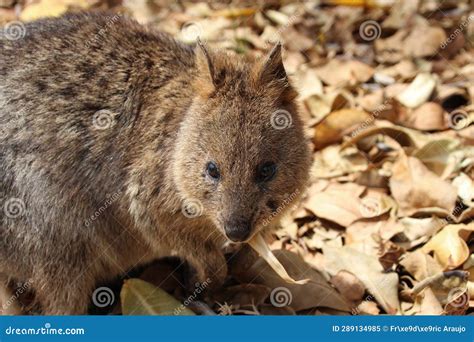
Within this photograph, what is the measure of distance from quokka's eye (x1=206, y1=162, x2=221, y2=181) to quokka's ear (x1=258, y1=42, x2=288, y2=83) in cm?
73

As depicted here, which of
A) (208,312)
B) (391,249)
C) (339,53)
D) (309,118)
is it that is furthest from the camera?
(339,53)

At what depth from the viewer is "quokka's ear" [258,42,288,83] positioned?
527 centimetres

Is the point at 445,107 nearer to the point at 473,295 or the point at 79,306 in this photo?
the point at 473,295

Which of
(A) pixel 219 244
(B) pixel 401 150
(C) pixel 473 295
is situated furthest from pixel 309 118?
(C) pixel 473 295

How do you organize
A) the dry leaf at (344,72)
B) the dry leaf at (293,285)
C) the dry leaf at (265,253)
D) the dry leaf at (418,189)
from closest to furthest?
the dry leaf at (265,253) < the dry leaf at (293,285) < the dry leaf at (418,189) < the dry leaf at (344,72)

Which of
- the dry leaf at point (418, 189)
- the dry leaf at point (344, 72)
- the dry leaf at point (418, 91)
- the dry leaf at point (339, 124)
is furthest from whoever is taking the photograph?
the dry leaf at point (344, 72)

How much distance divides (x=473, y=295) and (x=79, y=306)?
3.04m

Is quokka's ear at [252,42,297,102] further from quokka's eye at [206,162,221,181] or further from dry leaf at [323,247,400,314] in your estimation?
dry leaf at [323,247,400,314]

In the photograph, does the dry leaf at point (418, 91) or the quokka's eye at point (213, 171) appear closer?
the quokka's eye at point (213, 171)

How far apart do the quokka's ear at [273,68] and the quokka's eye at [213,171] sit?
73 centimetres

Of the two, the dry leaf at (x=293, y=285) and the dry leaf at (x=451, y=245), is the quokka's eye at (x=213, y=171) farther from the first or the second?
the dry leaf at (x=451, y=245)

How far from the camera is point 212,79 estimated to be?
5.33 meters

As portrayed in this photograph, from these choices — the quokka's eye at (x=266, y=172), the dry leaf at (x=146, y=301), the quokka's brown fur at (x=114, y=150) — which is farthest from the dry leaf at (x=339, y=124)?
the dry leaf at (x=146, y=301)

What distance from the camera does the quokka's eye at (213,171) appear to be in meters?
5.18
